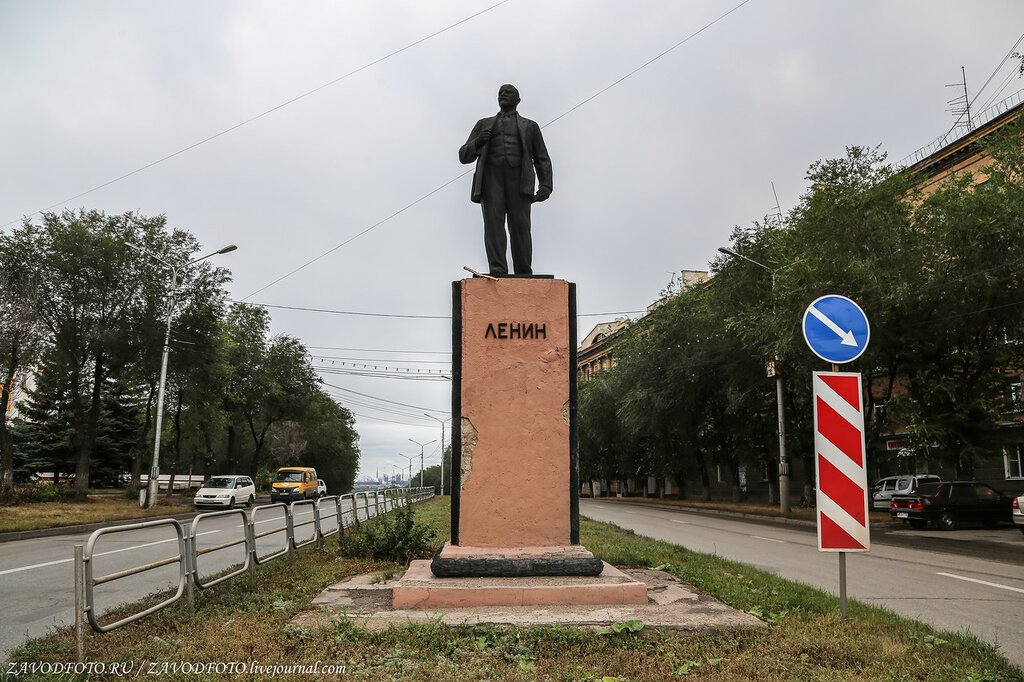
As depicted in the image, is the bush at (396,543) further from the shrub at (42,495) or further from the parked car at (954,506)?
the shrub at (42,495)

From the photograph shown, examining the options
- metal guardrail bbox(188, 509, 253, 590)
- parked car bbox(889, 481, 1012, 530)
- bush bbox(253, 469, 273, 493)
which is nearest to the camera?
metal guardrail bbox(188, 509, 253, 590)

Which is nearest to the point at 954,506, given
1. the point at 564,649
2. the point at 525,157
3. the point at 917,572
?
the point at 917,572

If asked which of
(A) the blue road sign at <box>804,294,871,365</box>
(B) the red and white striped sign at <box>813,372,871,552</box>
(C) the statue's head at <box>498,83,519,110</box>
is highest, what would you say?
(C) the statue's head at <box>498,83,519,110</box>

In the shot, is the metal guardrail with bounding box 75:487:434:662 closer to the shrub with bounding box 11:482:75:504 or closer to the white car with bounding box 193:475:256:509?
the shrub with bounding box 11:482:75:504

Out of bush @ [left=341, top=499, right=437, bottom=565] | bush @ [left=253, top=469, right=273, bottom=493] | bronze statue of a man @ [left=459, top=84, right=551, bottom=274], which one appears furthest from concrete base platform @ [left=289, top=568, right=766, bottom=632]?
bush @ [left=253, top=469, right=273, bottom=493]

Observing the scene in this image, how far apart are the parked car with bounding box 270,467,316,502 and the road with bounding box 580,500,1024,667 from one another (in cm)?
2237

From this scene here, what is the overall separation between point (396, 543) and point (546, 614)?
4.50 meters

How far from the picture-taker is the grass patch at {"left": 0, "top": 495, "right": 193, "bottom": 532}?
19.2 metres

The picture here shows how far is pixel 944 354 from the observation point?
21.7 m

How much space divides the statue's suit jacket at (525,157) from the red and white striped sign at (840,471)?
3.68m

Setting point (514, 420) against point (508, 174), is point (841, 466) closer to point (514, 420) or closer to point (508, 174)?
point (514, 420)

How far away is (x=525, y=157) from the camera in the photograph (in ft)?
26.7

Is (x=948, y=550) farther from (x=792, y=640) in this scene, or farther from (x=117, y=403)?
(x=117, y=403)

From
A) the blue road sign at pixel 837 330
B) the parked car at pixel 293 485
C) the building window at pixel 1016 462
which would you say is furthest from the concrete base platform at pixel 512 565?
the parked car at pixel 293 485
